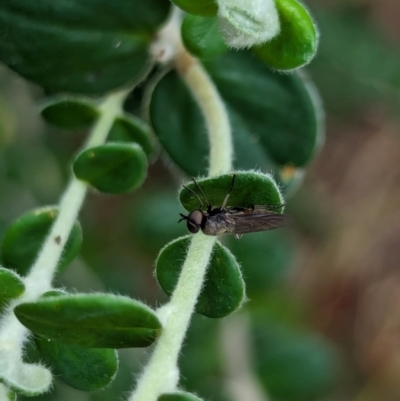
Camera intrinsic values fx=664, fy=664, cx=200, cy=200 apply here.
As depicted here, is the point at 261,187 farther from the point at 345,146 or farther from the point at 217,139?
the point at 345,146

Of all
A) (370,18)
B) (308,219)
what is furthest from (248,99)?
(370,18)

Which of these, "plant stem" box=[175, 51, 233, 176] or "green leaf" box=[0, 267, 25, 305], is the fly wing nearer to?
"plant stem" box=[175, 51, 233, 176]

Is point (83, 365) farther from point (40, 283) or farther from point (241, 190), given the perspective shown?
point (241, 190)

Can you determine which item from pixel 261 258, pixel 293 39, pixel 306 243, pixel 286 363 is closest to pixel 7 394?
pixel 293 39

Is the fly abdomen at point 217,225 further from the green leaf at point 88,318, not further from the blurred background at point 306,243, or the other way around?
the blurred background at point 306,243

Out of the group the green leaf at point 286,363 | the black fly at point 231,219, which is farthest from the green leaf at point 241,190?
the green leaf at point 286,363

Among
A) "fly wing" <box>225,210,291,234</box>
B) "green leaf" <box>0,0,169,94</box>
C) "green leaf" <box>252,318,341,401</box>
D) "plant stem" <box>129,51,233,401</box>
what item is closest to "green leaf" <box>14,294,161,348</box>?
"plant stem" <box>129,51,233,401</box>
